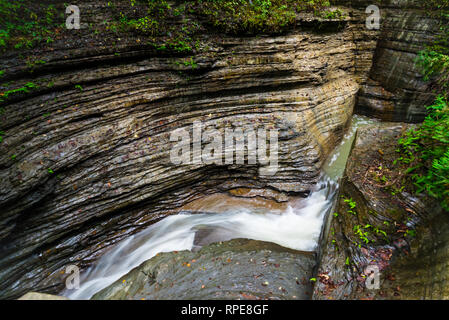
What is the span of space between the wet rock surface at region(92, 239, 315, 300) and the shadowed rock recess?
1.52 m

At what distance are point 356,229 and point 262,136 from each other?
10.8 feet

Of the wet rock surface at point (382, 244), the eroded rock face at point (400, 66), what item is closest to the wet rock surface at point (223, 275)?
the wet rock surface at point (382, 244)

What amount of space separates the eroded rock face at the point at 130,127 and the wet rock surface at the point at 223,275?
1.50 m

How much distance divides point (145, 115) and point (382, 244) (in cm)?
566

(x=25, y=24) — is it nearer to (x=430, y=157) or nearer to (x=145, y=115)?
(x=145, y=115)

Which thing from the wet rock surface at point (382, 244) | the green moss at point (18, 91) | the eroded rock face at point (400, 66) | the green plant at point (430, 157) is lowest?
the wet rock surface at point (382, 244)

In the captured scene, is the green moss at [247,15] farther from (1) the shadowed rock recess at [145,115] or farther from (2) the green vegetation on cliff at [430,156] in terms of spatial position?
(2) the green vegetation on cliff at [430,156]

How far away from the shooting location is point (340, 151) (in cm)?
745

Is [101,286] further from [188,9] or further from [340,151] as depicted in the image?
[340,151]

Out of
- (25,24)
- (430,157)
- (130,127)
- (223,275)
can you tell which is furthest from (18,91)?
(430,157)

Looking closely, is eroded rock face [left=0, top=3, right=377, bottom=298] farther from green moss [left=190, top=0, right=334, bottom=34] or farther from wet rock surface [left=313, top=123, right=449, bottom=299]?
wet rock surface [left=313, top=123, right=449, bottom=299]

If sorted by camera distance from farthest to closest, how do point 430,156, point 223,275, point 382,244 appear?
point 430,156 → point 223,275 → point 382,244

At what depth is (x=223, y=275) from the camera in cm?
413

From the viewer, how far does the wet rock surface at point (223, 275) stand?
3812mm
